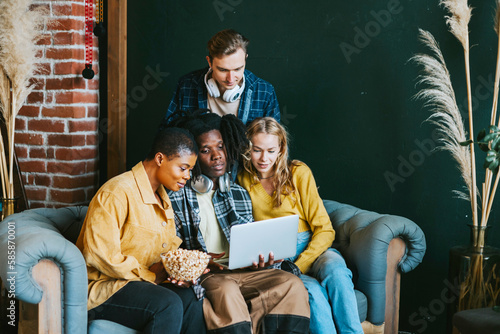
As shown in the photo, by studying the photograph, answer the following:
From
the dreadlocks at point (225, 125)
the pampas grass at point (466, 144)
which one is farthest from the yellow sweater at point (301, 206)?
the pampas grass at point (466, 144)

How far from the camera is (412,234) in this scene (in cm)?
267

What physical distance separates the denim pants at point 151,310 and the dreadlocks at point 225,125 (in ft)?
2.27

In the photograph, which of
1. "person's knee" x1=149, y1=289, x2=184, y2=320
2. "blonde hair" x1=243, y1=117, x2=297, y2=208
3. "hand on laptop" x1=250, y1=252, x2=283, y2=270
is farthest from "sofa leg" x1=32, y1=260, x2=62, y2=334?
"blonde hair" x1=243, y1=117, x2=297, y2=208

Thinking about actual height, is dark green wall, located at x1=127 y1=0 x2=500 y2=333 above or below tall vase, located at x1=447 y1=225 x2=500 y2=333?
above

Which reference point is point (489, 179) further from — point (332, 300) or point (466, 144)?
point (332, 300)

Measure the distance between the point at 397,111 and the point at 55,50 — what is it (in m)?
2.06

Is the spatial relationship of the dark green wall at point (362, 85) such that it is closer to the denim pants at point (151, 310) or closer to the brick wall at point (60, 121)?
the brick wall at point (60, 121)

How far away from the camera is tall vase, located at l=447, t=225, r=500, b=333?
2.84 m

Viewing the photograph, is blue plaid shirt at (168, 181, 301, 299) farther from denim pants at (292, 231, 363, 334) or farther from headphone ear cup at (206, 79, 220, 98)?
headphone ear cup at (206, 79, 220, 98)

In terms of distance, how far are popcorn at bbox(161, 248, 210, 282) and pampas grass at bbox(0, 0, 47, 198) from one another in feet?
4.14

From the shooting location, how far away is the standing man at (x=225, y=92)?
2824 millimetres

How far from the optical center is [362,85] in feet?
11.0

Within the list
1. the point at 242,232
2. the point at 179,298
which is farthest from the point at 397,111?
A: the point at 179,298

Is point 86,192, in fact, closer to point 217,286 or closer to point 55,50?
point 55,50
